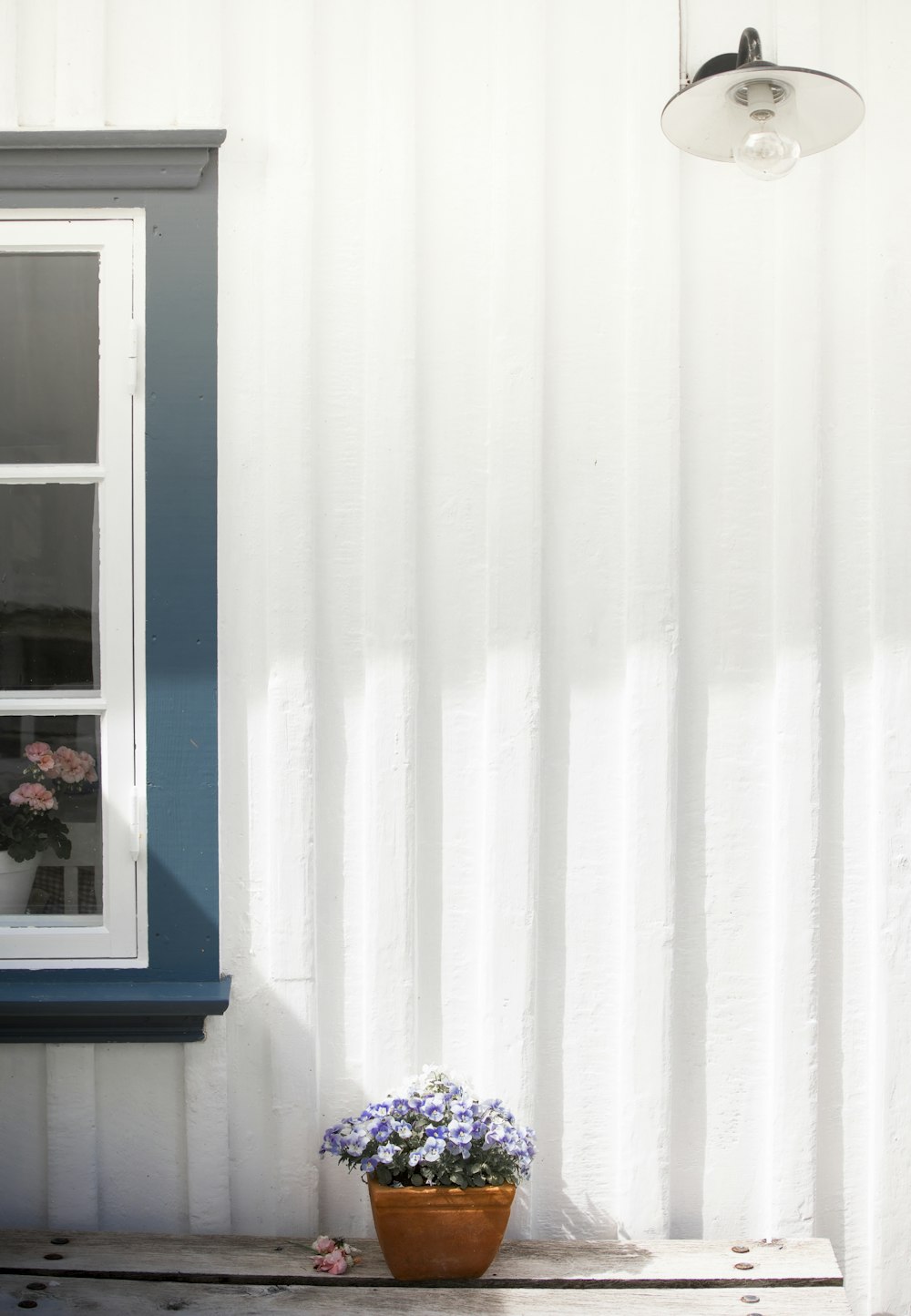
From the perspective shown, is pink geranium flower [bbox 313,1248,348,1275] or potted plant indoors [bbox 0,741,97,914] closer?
pink geranium flower [bbox 313,1248,348,1275]

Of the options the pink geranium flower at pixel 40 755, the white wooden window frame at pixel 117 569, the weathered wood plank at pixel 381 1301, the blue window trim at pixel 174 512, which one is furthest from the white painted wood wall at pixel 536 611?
the pink geranium flower at pixel 40 755

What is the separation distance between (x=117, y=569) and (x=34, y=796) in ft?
1.81

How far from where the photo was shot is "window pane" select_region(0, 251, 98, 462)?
2.80 metres

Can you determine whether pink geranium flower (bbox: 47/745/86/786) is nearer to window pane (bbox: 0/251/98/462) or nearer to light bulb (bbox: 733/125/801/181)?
window pane (bbox: 0/251/98/462)

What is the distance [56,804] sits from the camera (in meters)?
2.81

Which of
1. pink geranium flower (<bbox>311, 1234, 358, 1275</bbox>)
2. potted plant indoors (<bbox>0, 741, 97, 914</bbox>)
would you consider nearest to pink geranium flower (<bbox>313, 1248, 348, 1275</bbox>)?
pink geranium flower (<bbox>311, 1234, 358, 1275</bbox>)

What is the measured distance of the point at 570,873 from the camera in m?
2.80

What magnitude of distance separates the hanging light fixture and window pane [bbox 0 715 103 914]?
5.92 ft

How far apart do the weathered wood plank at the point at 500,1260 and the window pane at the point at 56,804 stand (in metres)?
0.71

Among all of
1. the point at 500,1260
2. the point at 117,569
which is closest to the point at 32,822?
the point at 117,569

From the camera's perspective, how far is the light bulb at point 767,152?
7.77 ft

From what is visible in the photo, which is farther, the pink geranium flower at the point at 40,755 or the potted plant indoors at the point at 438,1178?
the pink geranium flower at the point at 40,755

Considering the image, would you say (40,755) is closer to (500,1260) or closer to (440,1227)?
(440,1227)

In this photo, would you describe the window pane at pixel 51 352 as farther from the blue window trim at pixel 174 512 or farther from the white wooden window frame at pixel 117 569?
the blue window trim at pixel 174 512
